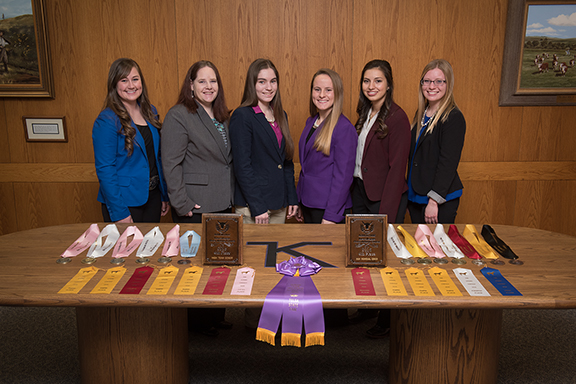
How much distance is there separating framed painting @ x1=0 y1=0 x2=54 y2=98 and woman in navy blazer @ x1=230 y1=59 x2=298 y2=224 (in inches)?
80.9

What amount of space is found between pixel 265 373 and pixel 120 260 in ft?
3.41

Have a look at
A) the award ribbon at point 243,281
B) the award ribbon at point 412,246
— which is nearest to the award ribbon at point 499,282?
the award ribbon at point 412,246

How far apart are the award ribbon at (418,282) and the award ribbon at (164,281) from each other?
0.90 metres

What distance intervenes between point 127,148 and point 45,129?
1.61 meters

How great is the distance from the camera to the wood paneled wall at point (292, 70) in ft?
11.2

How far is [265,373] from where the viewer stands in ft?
7.30

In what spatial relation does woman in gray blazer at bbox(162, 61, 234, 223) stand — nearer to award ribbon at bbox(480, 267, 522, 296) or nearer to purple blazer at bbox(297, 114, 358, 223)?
purple blazer at bbox(297, 114, 358, 223)

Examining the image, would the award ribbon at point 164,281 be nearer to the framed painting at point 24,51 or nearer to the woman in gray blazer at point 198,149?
the woman in gray blazer at point 198,149

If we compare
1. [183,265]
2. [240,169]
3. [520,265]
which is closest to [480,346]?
[520,265]

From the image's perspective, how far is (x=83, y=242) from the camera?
76.0 inches

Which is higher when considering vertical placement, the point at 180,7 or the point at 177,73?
the point at 180,7

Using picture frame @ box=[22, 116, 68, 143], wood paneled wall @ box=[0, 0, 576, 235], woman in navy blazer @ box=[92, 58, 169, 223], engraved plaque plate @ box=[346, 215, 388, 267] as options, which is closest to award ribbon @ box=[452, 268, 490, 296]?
engraved plaque plate @ box=[346, 215, 388, 267]

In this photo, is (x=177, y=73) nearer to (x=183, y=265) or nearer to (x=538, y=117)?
(x=183, y=265)

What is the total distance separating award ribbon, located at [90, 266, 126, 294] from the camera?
1474mm
